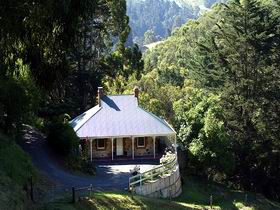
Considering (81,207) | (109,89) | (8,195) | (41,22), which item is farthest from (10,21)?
(109,89)

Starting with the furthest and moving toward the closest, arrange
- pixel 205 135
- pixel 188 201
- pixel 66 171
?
1. pixel 205 135
2. pixel 188 201
3. pixel 66 171

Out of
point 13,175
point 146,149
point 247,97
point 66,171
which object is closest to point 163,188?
point 66,171

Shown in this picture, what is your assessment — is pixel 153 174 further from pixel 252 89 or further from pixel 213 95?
pixel 252 89

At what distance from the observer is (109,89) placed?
5516cm

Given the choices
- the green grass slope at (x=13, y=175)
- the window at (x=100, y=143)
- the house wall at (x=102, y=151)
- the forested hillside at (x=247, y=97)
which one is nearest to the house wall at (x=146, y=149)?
the house wall at (x=102, y=151)

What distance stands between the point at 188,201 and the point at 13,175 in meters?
12.2

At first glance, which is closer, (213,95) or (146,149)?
(146,149)

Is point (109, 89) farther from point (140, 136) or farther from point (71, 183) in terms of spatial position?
point (71, 183)

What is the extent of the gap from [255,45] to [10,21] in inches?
1219

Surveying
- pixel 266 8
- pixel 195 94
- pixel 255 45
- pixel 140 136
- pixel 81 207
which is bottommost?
pixel 81 207

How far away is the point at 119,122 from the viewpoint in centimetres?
3481

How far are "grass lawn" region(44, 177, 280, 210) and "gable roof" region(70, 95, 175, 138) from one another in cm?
453

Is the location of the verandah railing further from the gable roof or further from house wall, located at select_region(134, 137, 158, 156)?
house wall, located at select_region(134, 137, 158, 156)

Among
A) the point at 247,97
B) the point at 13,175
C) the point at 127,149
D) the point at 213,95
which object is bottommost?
the point at 13,175
